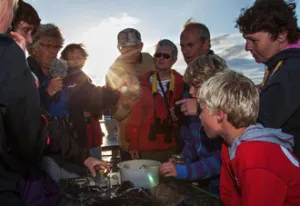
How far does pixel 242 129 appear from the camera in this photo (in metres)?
1.77

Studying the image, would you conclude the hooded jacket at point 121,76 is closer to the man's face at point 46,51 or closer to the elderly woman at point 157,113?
the elderly woman at point 157,113

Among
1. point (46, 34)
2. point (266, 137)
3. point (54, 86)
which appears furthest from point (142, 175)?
point (46, 34)

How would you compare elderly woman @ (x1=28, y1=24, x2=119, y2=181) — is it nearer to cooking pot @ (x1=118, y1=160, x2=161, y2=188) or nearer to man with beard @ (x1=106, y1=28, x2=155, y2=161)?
man with beard @ (x1=106, y1=28, x2=155, y2=161)

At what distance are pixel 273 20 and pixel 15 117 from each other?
2.24 m

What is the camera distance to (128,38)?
4.55m

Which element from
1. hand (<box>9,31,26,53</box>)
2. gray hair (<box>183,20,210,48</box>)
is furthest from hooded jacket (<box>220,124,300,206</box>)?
gray hair (<box>183,20,210,48</box>)

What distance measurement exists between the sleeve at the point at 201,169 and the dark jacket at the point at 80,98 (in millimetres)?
1833

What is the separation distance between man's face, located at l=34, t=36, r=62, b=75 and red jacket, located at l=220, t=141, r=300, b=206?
3.34 meters

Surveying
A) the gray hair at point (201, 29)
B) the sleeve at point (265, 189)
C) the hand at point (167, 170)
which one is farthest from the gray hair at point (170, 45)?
the sleeve at point (265, 189)

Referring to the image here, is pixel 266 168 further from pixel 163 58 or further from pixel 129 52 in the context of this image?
pixel 129 52

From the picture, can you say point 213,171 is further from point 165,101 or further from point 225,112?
point 165,101

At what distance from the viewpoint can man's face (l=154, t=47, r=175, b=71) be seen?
4.09m

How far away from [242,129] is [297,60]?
789 millimetres

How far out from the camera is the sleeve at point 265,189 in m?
1.35
